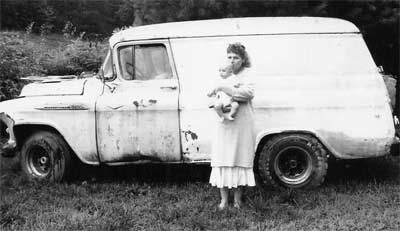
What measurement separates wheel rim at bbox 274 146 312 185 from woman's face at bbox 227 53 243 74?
1364mm

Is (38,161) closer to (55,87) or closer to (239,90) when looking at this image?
(55,87)

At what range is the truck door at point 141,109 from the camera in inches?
259

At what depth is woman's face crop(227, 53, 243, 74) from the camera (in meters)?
5.51

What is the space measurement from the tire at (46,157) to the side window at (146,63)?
1234mm

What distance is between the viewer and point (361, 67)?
6.52 metres

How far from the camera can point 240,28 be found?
6738 millimetres

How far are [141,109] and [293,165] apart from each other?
194 centimetres

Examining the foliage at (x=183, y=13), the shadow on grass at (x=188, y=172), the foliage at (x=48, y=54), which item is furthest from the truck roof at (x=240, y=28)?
the foliage at (x=48, y=54)

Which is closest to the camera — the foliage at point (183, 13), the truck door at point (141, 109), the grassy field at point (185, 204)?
the grassy field at point (185, 204)

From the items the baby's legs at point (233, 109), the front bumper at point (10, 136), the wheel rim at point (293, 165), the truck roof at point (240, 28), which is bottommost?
the wheel rim at point (293, 165)

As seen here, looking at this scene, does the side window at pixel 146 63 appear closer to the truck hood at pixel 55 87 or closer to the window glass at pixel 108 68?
the window glass at pixel 108 68

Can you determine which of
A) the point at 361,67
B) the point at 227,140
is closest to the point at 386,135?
the point at 361,67

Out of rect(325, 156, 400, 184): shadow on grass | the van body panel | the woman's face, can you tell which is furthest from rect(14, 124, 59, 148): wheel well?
rect(325, 156, 400, 184): shadow on grass

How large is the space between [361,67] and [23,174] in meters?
4.53
